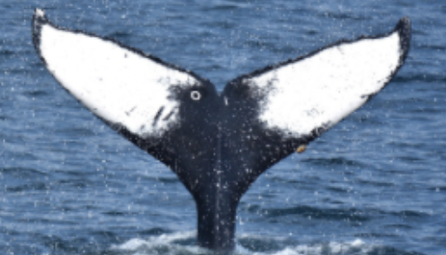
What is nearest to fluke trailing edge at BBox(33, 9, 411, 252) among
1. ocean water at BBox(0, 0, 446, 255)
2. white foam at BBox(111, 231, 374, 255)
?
ocean water at BBox(0, 0, 446, 255)

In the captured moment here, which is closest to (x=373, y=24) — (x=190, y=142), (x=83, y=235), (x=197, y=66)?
(x=197, y=66)

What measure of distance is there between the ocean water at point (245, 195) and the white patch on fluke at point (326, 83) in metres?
1.03

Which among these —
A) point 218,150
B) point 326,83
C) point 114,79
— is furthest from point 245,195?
point 114,79

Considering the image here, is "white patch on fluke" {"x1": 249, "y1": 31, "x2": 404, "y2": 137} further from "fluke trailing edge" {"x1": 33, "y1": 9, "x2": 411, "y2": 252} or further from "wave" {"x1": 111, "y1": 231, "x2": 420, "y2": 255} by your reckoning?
"wave" {"x1": 111, "y1": 231, "x2": 420, "y2": 255}

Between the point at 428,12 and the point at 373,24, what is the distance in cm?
201

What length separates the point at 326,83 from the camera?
6.41 meters

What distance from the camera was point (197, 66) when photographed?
56.1ft

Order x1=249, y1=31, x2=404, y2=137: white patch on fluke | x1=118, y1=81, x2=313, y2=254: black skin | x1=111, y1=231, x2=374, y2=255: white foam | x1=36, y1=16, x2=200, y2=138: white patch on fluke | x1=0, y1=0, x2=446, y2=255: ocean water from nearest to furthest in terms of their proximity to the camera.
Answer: x1=36, y1=16, x2=200, y2=138: white patch on fluke < x1=249, y1=31, x2=404, y2=137: white patch on fluke < x1=118, y1=81, x2=313, y2=254: black skin < x1=111, y1=231, x2=374, y2=255: white foam < x1=0, y1=0, x2=446, y2=255: ocean water

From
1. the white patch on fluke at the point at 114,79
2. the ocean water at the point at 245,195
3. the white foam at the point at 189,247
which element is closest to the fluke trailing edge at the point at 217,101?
the white patch on fluke at the point at 114,79

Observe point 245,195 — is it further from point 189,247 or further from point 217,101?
point 217,101

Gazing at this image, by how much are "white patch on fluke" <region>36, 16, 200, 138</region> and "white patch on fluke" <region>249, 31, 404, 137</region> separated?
52 centimetres

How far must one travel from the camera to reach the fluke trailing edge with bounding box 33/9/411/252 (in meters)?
6.25

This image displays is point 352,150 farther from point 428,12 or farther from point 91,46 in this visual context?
point 428,12

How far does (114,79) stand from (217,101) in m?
0.72
